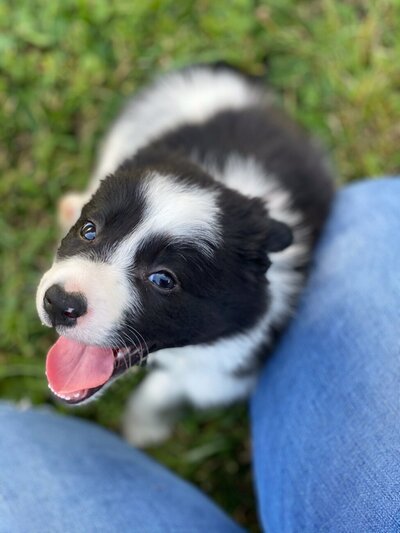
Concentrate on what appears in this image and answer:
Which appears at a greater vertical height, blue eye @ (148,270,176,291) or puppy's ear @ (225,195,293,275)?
puppy's ear @ (225,195,293,275)

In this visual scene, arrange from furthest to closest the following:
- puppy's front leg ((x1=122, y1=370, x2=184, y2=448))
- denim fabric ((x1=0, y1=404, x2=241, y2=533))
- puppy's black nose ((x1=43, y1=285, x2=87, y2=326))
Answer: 1. puppy's front leg ((x1=122, y1=370, x2=184, y2=448))
2. denim fabric ((x1=0, y1=404, x2=241, y2=533))
3. puppy's black nose ((x1=43, y1=285, x2=87, y2=326))

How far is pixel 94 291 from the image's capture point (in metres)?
→ 1.95

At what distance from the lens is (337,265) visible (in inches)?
105

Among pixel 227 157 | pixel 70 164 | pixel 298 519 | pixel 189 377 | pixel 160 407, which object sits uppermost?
pixel 227 157

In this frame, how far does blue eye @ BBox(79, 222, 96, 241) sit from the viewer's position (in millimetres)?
2150


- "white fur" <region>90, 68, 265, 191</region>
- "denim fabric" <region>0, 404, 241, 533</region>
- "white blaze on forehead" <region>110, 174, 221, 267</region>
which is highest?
"white blaze on forehead" <region>110, 174, 221, 267</region>

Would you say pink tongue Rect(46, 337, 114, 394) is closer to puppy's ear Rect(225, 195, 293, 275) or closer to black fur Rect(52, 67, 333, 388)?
black fur Rect(52, 67, 333, 388)

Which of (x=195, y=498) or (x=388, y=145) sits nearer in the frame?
(x=195, y=498)

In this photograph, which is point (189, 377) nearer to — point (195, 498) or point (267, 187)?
point (195, 498)

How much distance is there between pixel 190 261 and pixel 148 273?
Result: 0.15 metres

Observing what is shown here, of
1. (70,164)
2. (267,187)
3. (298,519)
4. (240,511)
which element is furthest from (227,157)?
(240,511)

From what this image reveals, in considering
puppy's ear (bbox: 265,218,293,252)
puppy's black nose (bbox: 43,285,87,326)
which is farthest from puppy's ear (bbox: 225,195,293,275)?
puppy's black nose (bbox: 43,285,87,326)

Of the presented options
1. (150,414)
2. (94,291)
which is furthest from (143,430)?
(94,291)

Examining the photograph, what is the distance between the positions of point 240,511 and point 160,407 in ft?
2.43
